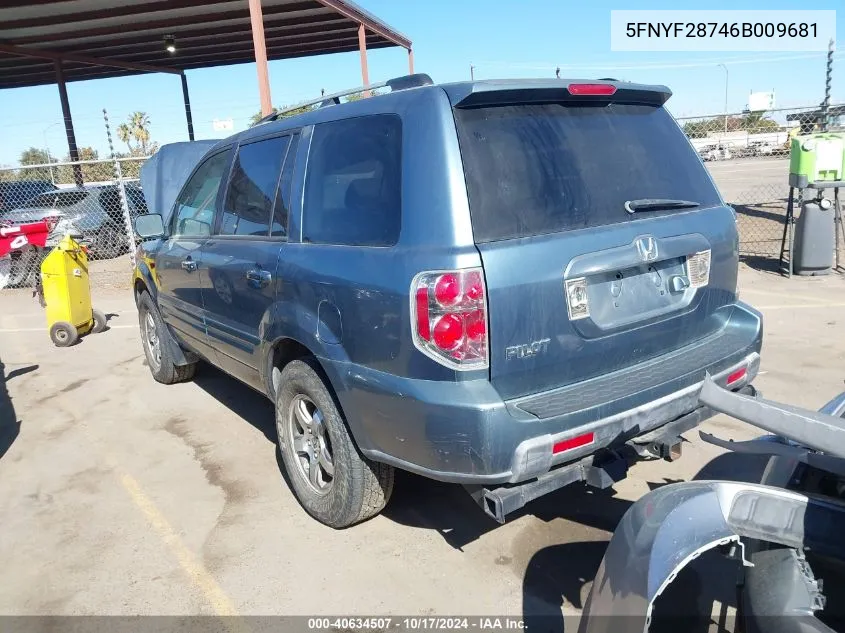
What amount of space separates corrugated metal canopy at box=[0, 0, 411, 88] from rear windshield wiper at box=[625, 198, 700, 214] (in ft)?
34.6

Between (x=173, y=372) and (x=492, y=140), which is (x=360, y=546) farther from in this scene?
(x=173, y=372)

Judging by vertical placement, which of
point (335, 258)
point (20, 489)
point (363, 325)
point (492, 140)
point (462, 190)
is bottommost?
point (20, 489)

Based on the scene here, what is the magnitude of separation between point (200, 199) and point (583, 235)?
3.07 m

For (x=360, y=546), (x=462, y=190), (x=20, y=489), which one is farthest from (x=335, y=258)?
(x=20, y=489)

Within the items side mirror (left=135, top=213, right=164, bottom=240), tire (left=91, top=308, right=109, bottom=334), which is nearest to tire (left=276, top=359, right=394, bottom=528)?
side mirror (left=135, top=213, right=164, bottom=240)

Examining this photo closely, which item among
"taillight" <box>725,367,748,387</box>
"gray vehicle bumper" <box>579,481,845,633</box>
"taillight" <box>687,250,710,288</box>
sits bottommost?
"taillight" <box>725,367,748,387</box>

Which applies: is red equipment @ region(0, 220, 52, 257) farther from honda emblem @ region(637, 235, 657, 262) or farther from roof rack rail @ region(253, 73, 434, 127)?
honda emblem @ region(637, 235, 657, 262)

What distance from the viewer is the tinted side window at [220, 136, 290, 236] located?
3.58 m

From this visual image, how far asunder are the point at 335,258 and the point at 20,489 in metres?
2.84

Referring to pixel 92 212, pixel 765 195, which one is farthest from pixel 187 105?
pixel 765 195

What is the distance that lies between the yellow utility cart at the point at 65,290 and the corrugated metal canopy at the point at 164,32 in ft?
21.8

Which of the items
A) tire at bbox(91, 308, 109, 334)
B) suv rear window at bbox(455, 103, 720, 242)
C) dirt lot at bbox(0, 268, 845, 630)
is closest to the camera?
suv rear window at bbox(455, 103, 720, 242)

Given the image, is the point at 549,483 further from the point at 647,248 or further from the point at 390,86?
the point at 390,86

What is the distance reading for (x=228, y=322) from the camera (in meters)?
4.05
